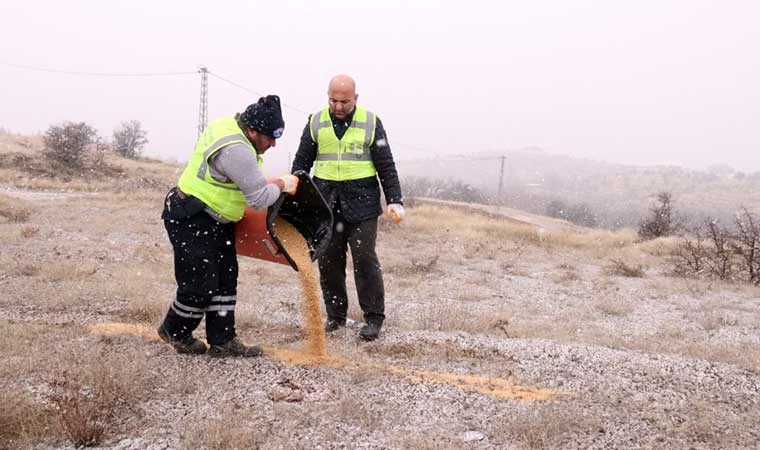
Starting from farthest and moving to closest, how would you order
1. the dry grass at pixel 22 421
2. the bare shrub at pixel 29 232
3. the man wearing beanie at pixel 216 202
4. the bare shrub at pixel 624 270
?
1. the bare shrub at pixel 624 270
2. the bare shrub at pixel 29 232
3. the man wearing beanie at pixel 216 202
4. the dry grass at pixel 22 421

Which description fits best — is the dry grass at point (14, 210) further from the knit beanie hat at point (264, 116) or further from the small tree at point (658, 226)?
the small tree at point (658, 226)

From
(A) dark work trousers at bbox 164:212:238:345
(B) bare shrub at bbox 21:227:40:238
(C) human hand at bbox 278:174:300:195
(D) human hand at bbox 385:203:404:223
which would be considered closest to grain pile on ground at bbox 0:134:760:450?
(A) dark work trousers at bbox 164:212:238:345

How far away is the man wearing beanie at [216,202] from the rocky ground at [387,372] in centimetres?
33

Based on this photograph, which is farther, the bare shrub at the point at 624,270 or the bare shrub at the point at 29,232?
the bare shrub at the point at 624,270

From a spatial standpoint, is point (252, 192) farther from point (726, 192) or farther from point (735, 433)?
point (726, 192)

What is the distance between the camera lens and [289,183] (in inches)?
153

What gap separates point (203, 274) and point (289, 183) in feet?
2.53

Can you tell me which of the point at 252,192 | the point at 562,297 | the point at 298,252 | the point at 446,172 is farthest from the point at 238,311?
the point at 446,172

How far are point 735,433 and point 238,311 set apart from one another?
3924mm

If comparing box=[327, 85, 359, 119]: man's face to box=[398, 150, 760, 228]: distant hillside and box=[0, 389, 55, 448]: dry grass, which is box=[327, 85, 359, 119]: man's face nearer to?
box=[0, 389, 55, 448]: dry grass

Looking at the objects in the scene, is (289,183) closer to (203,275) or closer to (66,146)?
(203,275)

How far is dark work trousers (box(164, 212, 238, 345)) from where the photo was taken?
3.84 metres

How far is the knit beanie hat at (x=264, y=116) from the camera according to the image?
12.4 ft

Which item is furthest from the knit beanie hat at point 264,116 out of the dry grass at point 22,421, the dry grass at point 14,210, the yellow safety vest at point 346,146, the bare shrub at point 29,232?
the dry grass at point 14,210
